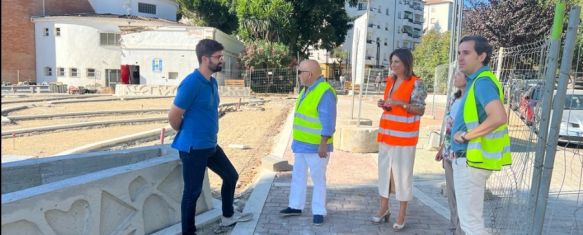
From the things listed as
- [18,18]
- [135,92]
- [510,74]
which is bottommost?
[135,92]

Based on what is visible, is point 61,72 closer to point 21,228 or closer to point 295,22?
point 295,22

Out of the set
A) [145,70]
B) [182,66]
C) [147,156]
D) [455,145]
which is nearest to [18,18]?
[145,70]

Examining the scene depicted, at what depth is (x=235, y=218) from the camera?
192 inches

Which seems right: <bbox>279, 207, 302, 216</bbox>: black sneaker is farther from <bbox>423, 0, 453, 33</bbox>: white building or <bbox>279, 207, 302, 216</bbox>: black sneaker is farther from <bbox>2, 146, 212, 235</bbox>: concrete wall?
<bbox>423, 0, 453, 33</bbox>: white building

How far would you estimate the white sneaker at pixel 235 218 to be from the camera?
4.81m

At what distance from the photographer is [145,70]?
33.8m

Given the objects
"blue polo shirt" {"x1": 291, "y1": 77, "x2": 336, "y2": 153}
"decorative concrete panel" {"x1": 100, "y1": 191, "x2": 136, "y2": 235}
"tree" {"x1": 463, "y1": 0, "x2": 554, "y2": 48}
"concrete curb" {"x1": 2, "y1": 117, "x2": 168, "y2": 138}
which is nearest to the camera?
"decorative concrete panel" {"x1": 100, "y1": 191, "x2": 136, "y2": 235}

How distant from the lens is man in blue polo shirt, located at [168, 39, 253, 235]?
3.99m

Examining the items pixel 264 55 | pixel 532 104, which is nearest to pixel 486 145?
pixel 532 104

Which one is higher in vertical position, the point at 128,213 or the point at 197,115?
the point at 197,115

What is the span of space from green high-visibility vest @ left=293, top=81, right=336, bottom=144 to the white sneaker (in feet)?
3.37

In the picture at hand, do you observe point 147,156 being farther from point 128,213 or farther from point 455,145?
point 455,145

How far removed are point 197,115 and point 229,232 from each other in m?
1.35

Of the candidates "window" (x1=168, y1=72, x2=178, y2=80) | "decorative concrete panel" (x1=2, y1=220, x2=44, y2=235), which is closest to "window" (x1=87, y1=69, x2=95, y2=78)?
"window" (x1=168, y1=72, x2=178, y2=80)
